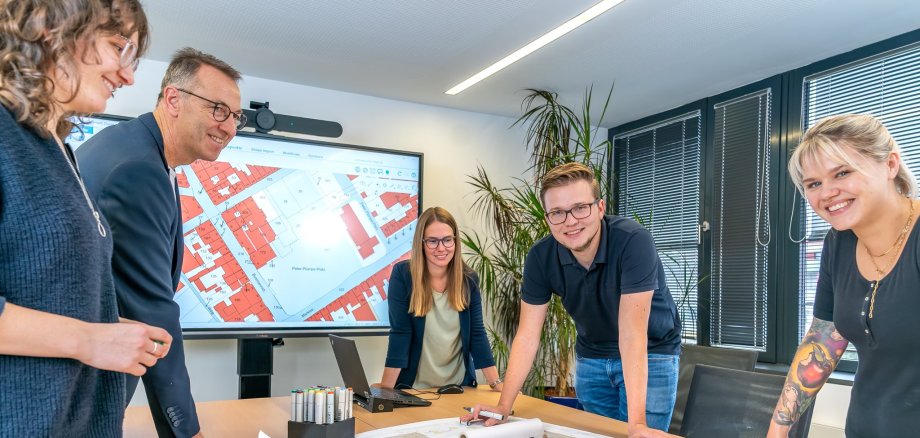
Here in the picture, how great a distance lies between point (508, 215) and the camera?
4.66 metres

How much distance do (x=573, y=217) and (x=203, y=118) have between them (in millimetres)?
1144

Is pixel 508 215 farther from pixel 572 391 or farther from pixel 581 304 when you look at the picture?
pixel 581 304

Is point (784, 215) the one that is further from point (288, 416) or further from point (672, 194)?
point (288, 416)

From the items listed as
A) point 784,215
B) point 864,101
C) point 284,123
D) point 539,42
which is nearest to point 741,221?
point 784,215

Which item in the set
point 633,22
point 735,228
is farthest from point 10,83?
point 735,228

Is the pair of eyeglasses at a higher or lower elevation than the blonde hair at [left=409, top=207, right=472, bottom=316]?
higher

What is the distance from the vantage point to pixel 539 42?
359 centimetres

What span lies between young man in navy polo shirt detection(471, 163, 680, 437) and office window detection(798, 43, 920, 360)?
1761 mm

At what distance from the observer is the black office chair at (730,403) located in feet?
5.96

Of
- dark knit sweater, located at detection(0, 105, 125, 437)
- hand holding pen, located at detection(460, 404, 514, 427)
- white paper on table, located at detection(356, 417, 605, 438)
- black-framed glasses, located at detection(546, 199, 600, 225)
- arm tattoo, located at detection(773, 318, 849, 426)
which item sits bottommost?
white paper on table, located at detection(356, 417, 605, 438)

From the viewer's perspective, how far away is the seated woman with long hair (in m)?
2.95

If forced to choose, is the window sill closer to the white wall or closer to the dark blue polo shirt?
the dark blue polo shirt

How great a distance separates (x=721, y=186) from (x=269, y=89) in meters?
3.14

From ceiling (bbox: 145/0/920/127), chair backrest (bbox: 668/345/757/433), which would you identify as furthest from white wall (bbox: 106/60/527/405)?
chair backrest (bbox: 668/345/757/433)
